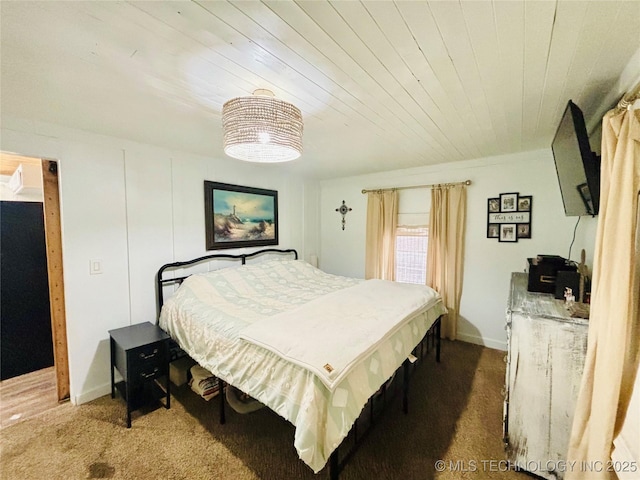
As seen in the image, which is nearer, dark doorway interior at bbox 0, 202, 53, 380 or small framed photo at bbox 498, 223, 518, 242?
dark doorway interior at bbox 0, 202, 53, 380

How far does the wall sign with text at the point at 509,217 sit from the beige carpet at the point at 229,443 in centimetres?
177

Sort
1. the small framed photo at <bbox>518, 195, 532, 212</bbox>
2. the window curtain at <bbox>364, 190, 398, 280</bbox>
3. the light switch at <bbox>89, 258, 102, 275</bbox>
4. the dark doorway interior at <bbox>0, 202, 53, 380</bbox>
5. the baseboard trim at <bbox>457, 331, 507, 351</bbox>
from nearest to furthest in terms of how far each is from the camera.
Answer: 1. the light switch at <bbox>89, 258, 102, 275</bbox>
2. the dark doorway interior at <bbox>0, 202, 53, 380</bbox>
3. the small framed photo at <bbox>518, 195, 532, 212</bbox>
4. the baseboard trim at <bbox>457, 331, 507, 351</bbox>
5. the window curtain at <bbox>364, 190, 398, 280</bbox>

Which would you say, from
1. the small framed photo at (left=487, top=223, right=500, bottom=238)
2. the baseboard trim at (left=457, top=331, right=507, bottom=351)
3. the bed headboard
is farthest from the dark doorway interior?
the small framed photo at (left=487, top=223, right=500, bottom=238)

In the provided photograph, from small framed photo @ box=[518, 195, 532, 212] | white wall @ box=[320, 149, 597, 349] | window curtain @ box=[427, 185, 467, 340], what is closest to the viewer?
white wall @ box=[320, 149, 597, 349]

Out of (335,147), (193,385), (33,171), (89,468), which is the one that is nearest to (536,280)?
(335,147)

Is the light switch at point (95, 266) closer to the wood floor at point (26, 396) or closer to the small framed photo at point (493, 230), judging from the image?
the wood floor at point (26, 396)

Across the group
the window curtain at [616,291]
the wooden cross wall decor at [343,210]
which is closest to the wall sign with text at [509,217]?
the wooden cross wall decor at [343,210]

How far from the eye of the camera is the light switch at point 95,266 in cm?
234

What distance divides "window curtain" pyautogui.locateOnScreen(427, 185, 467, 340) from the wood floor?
13.8ft

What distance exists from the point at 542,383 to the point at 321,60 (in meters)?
2.19

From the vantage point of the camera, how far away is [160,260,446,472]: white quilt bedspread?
4.36 feet

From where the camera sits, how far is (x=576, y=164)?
5.25 ft

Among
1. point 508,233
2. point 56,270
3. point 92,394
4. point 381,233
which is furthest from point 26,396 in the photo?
point 508,233

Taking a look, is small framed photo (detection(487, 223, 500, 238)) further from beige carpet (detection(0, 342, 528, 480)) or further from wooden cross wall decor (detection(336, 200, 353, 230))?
wooden cross wall decor (detection(336, 200, 353, 230))
